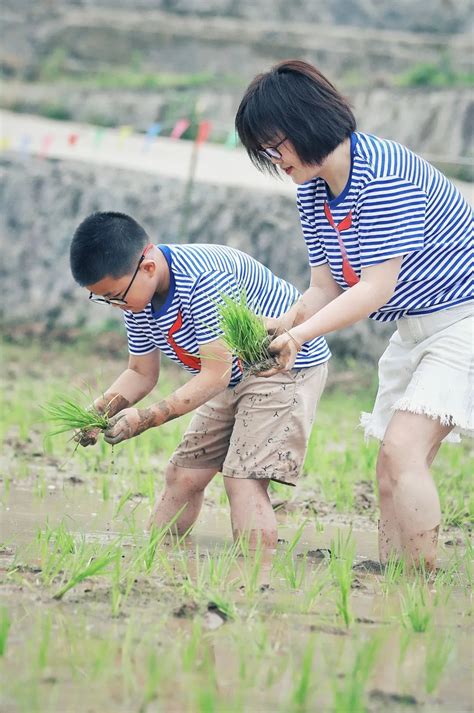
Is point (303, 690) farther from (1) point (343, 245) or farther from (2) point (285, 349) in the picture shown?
(1) point (343, 245)

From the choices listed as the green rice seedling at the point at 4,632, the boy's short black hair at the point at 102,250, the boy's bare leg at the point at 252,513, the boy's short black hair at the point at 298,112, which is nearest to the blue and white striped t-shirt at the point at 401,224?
the boy's short black hair at the point at 298,112

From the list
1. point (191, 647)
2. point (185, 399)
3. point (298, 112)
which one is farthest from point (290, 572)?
point (298, 112)

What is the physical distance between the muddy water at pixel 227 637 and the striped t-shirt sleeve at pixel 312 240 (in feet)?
3.29

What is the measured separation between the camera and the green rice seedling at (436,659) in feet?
7.84

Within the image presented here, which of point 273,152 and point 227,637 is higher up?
point 273,152

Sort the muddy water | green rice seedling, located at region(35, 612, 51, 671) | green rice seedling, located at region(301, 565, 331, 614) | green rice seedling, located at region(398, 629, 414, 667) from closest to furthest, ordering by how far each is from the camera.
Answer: the muddy water
green rice seedling, located at region(35, 612, 51, 671)
green rice seedling, located at region(398, 629, 414, 667)
green rice seedling, located at region(301, 565, 331, 614)

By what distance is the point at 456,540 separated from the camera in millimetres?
4359

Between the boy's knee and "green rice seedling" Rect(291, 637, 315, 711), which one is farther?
the boy's knee

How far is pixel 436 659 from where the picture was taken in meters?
2.47

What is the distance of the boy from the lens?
3.69m

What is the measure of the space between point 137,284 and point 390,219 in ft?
2.84

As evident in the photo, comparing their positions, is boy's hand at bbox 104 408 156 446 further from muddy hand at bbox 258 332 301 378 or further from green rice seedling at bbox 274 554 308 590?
green rice seedling at bbox 274 554 308 590

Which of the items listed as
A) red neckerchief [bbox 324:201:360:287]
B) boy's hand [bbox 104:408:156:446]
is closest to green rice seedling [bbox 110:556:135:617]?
boy's hand [bbox 104:408:156:446]

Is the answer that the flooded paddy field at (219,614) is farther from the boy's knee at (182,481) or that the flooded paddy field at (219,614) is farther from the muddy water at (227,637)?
the boy's knee at (182,481)
